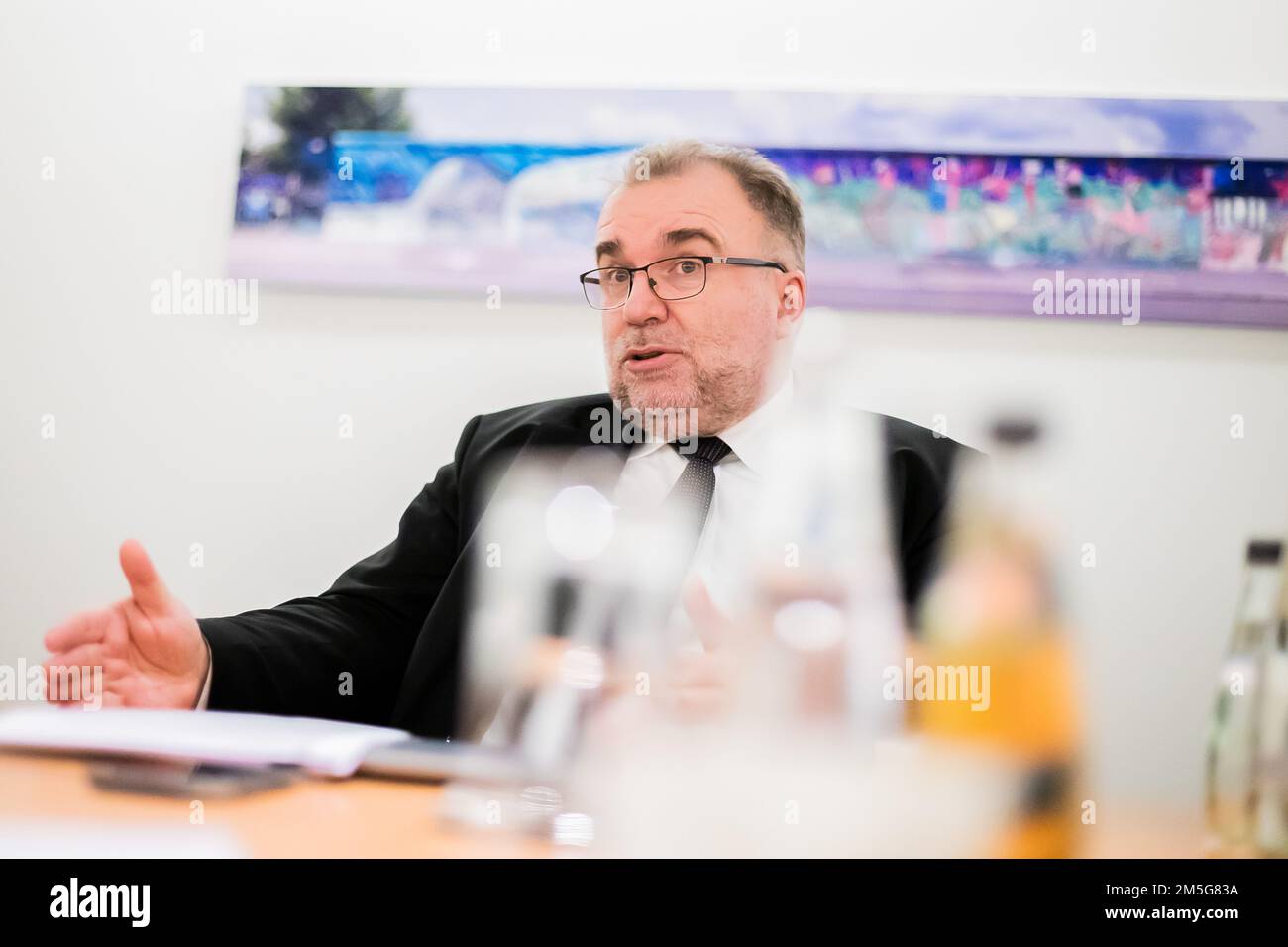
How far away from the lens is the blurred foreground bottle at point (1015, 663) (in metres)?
0.42

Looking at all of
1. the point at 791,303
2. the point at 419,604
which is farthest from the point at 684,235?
the point at 419,604

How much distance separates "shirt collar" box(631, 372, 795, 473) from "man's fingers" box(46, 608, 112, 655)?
72 cm

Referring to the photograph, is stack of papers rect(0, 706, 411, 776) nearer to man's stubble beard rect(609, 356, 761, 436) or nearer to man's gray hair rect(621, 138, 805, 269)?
man's stubble beard rect(609, 356, 761, 436)

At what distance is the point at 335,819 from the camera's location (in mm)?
516

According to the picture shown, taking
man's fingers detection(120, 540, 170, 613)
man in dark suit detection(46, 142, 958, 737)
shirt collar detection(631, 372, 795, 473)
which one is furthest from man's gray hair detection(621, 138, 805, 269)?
man's fingers detection(120, 540, 170, 613)

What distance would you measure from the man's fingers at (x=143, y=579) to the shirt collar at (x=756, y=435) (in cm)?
67

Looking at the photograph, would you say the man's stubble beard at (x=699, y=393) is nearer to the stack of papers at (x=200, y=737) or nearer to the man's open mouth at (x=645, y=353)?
the man's open mouth at (x=645, y=353)

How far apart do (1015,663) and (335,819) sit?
15.3 inches

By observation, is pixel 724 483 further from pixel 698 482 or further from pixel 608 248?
pixel 608 248

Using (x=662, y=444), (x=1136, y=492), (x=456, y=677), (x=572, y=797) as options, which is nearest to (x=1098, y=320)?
(x=1136, y=492)

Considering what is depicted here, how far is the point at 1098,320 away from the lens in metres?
1.45

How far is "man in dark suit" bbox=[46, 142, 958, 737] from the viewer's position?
1201mm

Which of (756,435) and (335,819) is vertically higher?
(756,435)

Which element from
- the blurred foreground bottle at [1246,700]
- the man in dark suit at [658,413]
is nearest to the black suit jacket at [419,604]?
the man in dark suit at [658,413]
